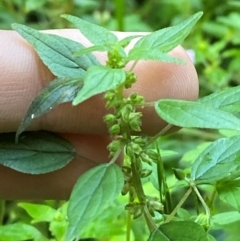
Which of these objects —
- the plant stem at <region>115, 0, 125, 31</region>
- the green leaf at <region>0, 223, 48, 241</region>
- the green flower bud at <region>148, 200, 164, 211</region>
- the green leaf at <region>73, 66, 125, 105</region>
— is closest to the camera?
the green leaf at <region>73, 66, 125, 105</region>

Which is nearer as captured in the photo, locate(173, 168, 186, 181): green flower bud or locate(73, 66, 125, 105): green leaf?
locate(73, 66, 125, 105): green leaf

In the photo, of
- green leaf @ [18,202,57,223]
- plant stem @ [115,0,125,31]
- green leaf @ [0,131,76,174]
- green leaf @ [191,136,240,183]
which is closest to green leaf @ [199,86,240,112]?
green leaf @ [191,136,240,183]

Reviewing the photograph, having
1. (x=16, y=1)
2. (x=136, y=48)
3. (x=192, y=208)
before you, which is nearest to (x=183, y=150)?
(x=192, y=208)

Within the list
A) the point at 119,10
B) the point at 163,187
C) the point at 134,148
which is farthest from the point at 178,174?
the point at 119,10

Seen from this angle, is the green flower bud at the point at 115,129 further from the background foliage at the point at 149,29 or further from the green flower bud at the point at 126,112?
the background foliage at the point at 149,29

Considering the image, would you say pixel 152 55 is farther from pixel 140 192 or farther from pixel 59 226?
pixel 59 226

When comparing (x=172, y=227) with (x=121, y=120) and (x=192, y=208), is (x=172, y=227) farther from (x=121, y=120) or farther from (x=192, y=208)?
(x=192, y=208)

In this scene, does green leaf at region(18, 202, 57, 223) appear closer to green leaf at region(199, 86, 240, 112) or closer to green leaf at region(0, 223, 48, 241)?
green leaf at region(0, 223, 48, 241)
